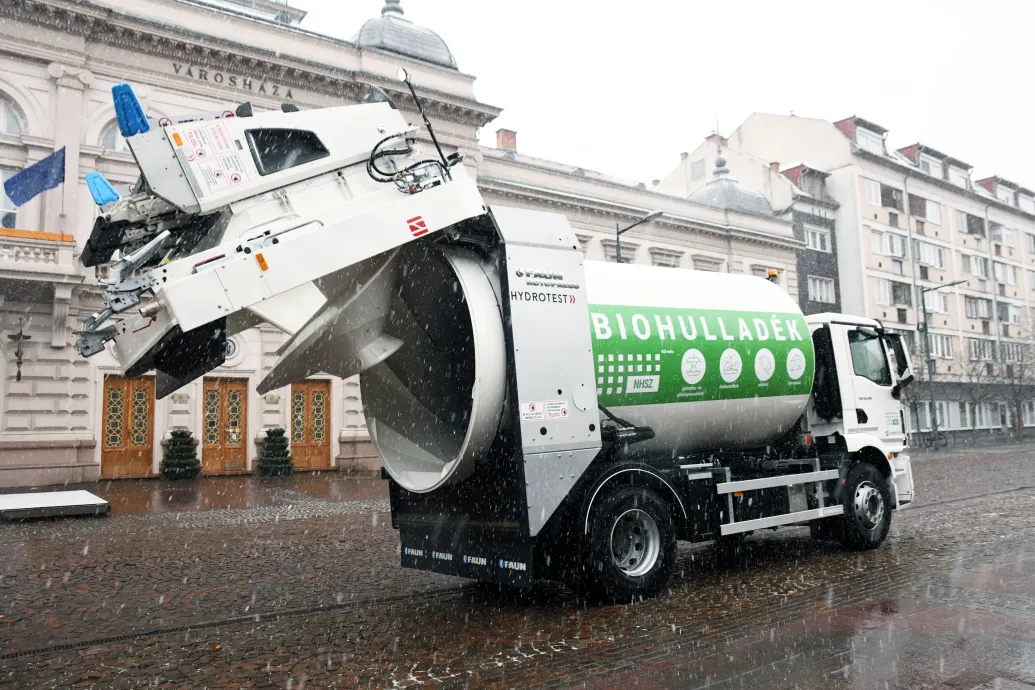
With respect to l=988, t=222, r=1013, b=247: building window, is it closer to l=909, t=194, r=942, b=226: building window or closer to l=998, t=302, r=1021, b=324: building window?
l=998, t=302, r=1021, b=324: building window

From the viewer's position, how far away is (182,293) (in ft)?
17.4

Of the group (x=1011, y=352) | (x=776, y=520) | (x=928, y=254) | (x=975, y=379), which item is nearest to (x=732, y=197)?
(x=928, y=254)

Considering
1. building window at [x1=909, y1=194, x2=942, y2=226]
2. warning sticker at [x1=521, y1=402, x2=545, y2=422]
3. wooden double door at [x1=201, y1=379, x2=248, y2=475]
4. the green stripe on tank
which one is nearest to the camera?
warning sticker at [x1=521, y1=402, x2=545, y2=422]

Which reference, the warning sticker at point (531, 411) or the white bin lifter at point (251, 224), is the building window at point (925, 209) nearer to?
the warning sticker at point (531, 411)

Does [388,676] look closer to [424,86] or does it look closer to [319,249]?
[319,249]

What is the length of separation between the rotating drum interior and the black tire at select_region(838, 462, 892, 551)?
476 cm

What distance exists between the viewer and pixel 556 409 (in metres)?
6.54

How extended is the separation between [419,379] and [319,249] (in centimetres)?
200

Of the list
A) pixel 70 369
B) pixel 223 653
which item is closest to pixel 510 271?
pixel 223 653

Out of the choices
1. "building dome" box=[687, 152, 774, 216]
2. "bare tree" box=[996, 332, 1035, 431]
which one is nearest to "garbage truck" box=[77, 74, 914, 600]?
"building dome" box=[687, 152, 774, 216]

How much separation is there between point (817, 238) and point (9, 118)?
1501 inches

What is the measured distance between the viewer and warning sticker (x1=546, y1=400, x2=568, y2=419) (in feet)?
21.3

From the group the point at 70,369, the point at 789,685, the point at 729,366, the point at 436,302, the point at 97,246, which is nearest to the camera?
the point at 789,685

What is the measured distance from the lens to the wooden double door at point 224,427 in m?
22.7
